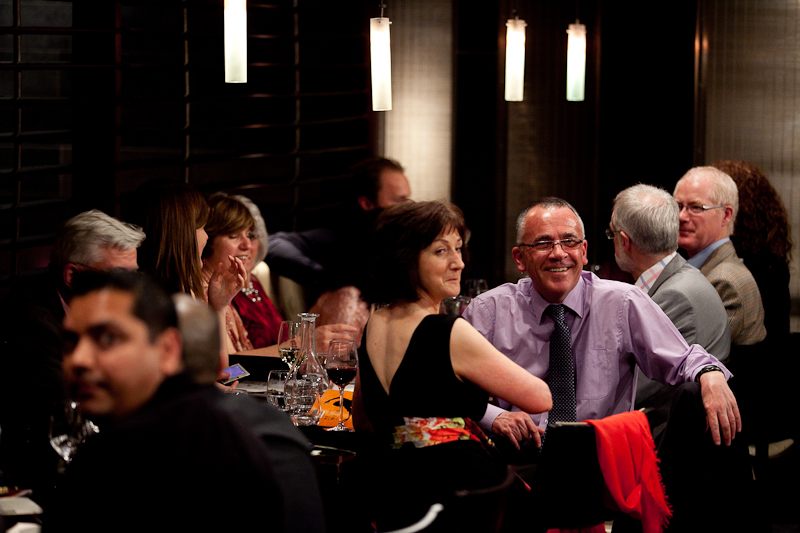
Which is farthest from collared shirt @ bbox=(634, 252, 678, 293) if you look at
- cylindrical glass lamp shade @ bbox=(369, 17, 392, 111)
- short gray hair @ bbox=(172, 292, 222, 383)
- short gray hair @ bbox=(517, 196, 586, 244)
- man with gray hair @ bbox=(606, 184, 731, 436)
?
short gray hair @ bbox=(172, 292, 222, 383)

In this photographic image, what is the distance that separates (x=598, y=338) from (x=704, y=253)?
53.4 inches

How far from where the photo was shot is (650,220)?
3453 mm

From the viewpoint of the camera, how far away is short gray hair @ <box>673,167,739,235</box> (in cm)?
425

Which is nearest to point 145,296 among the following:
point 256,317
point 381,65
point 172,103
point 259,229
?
point 381,65

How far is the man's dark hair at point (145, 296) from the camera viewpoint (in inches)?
54.1

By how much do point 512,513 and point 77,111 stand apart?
123 inches

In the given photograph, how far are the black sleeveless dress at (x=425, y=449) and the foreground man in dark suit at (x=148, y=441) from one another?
964 millimetres

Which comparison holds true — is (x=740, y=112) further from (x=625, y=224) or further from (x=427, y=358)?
(x=427, y=358)

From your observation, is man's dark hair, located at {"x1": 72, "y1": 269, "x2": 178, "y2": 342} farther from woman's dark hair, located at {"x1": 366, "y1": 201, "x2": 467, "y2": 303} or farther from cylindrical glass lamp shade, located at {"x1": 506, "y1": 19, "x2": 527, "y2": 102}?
cylindrical glass lamp shade, located at {"x1": 506, "y1": 19, "x2": 527, "y2": 102}

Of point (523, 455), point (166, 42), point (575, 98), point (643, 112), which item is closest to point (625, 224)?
point (523, 455)

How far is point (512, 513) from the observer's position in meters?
2.53

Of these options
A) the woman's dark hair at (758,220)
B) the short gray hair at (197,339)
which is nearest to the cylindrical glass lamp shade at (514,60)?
A: the woman's dark hair at (758,220)

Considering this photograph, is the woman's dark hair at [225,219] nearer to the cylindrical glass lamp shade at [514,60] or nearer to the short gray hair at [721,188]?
the cylindrical glass lamp shade at [514,60]

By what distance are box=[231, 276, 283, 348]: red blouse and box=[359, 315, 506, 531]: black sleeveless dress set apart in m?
2.03
